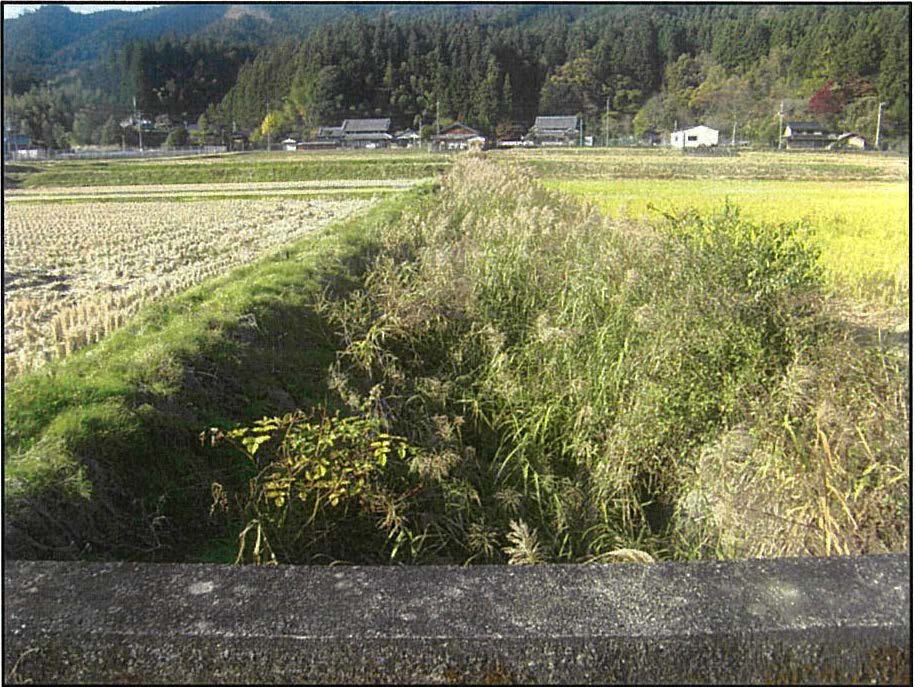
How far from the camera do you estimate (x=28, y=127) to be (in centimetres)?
476

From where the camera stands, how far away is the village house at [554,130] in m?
7.23

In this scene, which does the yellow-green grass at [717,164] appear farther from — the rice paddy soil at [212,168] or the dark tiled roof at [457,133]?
the rice paddy soil at [212,168]

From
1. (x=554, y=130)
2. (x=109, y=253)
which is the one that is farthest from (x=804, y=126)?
(x=109, y=253)

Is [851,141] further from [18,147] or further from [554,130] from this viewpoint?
[18,147]

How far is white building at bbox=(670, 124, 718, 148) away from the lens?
26.7 ft

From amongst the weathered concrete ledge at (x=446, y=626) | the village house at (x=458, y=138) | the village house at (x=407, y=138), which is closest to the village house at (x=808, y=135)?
the village house at (x=458, y=138)

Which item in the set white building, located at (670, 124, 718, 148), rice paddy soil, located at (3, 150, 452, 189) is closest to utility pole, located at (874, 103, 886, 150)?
white building, located at (670, 124, 718, 148)

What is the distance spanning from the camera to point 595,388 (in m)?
4.02

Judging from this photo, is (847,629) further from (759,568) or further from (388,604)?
(388,604)

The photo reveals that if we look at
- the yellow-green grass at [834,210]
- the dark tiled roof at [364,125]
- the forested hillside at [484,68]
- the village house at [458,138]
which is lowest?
the yellow-green grass at [834,210]

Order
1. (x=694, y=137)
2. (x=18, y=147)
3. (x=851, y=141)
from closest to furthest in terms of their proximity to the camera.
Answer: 1. (x=18, y=147)
2. (x=851, y=141)
3. (x=694, y=137)

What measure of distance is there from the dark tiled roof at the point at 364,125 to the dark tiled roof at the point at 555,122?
1361 millimetres

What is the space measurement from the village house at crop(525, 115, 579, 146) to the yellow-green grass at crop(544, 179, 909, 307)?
90cm

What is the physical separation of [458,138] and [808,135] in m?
3.40
